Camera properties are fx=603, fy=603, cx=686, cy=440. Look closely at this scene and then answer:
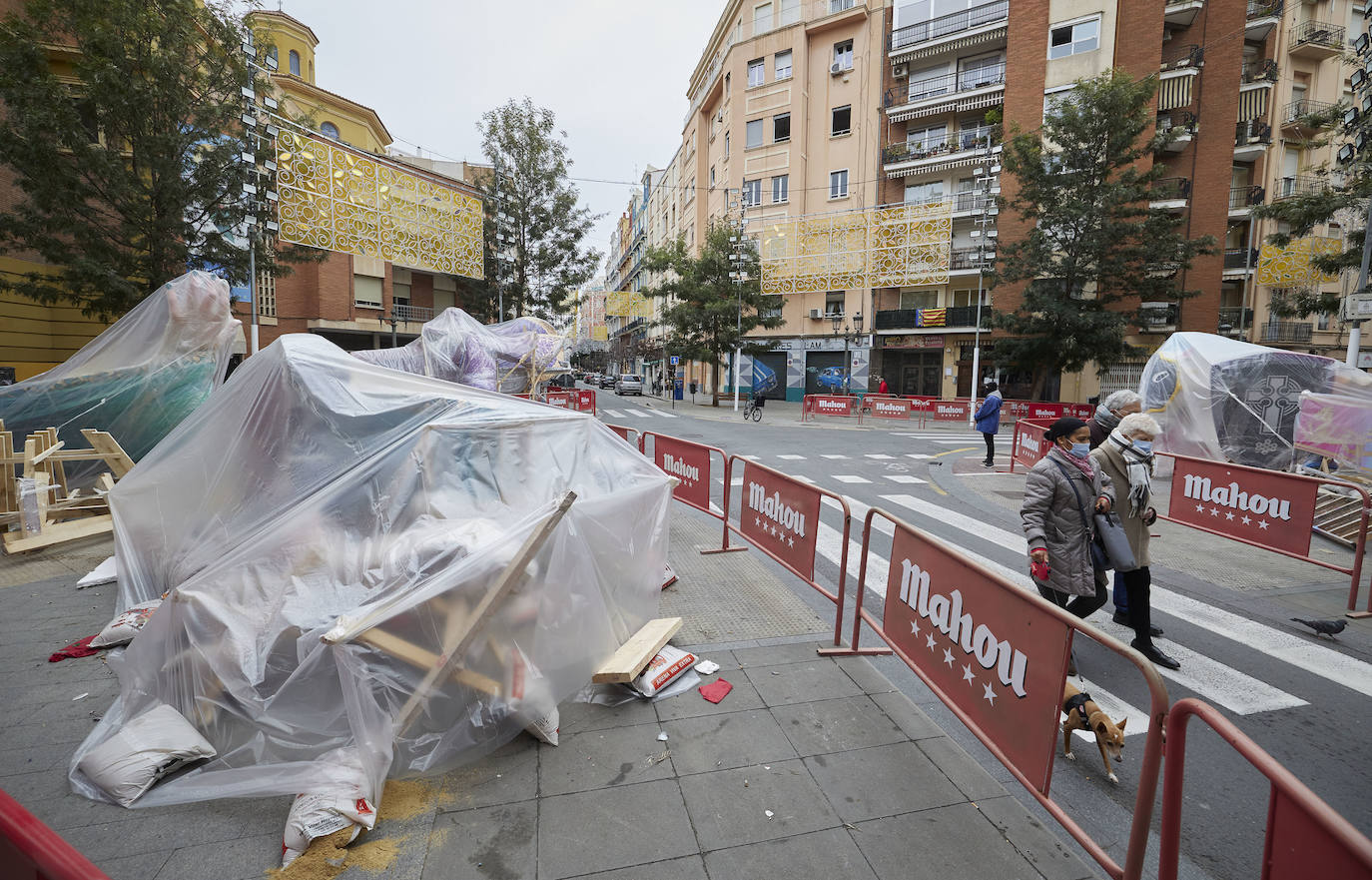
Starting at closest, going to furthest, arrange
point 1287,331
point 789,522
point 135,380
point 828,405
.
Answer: point 789,522
point 135,380
point 828,405
point 1287,331

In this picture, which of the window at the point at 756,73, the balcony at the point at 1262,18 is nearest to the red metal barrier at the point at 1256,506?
the balcony at the point at 1262,18

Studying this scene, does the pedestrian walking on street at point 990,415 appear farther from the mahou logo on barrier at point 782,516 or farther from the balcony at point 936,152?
the balcony at point 936,152

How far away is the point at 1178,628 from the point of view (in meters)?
4.89

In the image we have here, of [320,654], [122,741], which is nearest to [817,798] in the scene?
[320,654]

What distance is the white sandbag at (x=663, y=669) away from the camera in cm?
353

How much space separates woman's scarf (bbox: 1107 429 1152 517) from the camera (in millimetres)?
4434

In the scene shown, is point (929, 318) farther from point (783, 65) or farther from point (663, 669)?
point (663, 669)

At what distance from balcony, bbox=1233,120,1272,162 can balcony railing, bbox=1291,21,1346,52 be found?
4048 mm

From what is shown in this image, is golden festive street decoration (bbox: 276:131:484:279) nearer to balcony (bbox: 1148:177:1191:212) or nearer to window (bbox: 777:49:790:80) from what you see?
window (bbox: 777:49:790:80)

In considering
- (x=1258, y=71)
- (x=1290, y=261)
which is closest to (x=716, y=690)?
(x=1290, y=261)

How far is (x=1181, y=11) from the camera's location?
27141 millimetres

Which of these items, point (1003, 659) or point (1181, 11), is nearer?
point (1003, 659)

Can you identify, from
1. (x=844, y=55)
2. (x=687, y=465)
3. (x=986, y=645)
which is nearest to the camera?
(x=986, y=645)

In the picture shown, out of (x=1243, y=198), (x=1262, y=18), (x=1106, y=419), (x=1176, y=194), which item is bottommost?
(x=1106, y=419)
